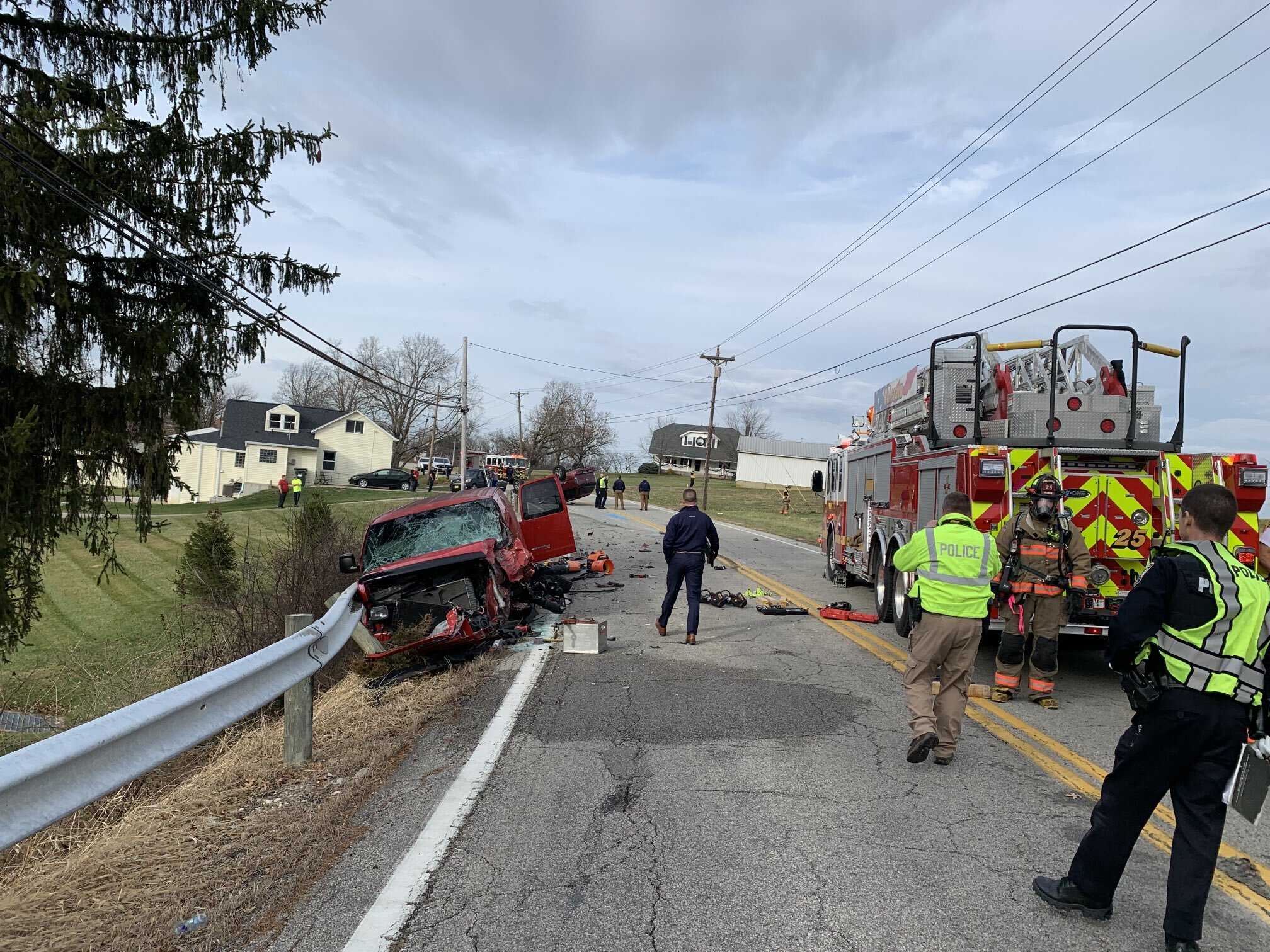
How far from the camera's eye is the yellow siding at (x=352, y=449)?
63812 mm

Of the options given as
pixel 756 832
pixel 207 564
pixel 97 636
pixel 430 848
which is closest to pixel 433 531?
pixel 430 848

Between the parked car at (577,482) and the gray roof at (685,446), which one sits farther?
the gray roof at (685,446)

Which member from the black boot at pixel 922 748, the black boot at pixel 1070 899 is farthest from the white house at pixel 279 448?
the black boot at pixel 1070 899

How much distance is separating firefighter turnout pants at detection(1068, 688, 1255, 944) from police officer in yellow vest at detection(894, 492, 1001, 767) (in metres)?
2.24

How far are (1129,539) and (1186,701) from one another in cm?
538

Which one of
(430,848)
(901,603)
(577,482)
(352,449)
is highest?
(352,449)

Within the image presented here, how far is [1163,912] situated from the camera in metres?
3.75

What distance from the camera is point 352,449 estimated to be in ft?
212

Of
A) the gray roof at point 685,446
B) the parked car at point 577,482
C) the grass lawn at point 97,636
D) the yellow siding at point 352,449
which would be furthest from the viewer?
the gray roof at point 685,446

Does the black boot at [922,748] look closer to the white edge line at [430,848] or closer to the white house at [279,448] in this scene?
the white edge line at [430,848]

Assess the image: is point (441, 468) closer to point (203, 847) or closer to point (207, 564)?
point (207, 564)

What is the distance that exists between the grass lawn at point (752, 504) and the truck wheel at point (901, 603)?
13.4 meters

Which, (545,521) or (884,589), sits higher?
(545,521)

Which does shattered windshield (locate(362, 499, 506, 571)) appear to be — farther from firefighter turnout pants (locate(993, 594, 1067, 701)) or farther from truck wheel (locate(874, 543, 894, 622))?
firefighter turnout pants (locate(993, 594, 1067, 701))
